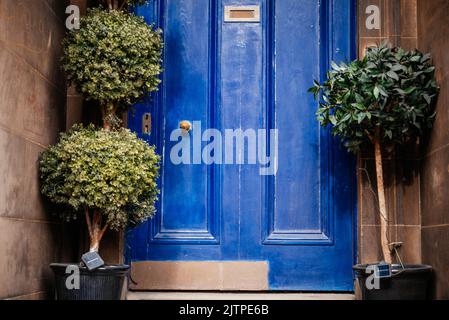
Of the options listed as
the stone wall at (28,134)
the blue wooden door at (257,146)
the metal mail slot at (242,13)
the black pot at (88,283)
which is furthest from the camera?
the metal mail slot at (242,13)

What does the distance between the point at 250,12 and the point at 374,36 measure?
0.85 meters

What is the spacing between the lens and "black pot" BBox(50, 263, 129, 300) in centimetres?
376

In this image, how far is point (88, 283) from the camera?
3.76 metres

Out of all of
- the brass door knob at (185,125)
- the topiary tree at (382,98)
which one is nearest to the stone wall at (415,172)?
the topiary tree at (382,98)

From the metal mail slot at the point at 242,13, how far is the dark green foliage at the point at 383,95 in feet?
2.65

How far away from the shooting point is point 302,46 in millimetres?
4633

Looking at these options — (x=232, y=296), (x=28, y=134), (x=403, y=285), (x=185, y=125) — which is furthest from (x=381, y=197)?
(x=28, y=134)

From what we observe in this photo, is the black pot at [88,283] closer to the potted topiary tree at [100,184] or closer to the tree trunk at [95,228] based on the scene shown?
the potted topiary tree at [100,184]

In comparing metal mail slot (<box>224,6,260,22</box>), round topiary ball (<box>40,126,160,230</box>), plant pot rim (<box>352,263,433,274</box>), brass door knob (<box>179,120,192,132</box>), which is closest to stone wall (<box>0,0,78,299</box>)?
round topiary ball (<box>40,126,160,230</box>)

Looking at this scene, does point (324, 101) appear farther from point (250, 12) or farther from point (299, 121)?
point (250, 12)

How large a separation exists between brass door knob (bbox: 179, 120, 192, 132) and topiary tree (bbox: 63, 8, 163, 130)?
460mm

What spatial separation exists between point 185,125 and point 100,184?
0.93 meters

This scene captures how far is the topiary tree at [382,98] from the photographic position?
4023 mm

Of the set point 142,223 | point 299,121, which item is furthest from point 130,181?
point 299,121
